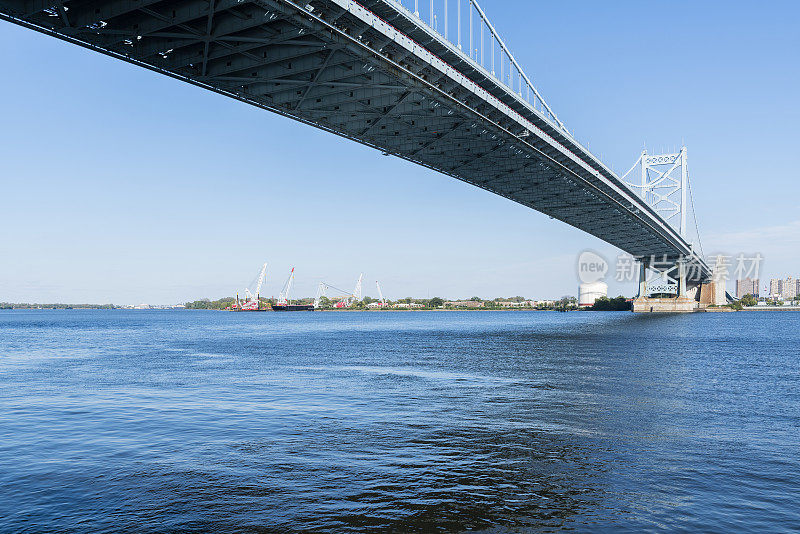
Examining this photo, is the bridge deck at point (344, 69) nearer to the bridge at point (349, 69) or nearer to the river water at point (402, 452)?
the bridge at point (349, 69)

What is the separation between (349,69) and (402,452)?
25692 mm

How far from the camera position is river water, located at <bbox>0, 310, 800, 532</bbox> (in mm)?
8922

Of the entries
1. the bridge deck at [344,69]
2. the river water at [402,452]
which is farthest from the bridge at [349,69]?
the river water at [402,452]

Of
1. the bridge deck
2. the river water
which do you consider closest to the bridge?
the bridge deck

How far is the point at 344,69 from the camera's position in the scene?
107 ft

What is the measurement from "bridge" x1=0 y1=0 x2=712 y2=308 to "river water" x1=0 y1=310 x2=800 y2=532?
1658cm

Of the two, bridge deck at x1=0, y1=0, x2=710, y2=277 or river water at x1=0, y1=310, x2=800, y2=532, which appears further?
bridge deck at x1=0, y1=0, x2=710, y2=277

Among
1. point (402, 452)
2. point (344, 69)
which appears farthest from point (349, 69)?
point (402, 452)

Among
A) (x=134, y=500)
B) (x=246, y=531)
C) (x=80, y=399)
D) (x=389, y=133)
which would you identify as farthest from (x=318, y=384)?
(x=389, y=133)

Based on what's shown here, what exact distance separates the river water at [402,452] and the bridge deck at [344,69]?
16620 millimetres

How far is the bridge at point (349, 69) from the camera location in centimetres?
2516

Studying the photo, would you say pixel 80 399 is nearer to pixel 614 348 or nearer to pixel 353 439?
pixel 353 439

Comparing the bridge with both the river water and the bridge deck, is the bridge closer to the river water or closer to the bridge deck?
the bridge deck

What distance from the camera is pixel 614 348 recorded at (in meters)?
42.5
